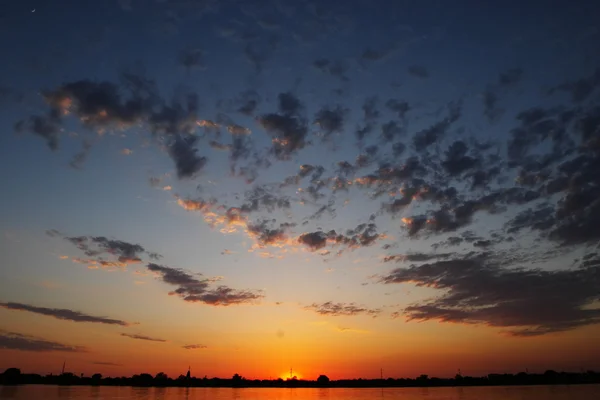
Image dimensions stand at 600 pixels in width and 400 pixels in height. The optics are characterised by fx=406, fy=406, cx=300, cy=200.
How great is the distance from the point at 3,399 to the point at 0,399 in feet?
1.59

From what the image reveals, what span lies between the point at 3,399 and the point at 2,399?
19 centimetres

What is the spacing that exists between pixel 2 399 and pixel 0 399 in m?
0.34

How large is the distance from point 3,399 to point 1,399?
0.35 meters

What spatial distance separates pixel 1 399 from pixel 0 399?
216 mm

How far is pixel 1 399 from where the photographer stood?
78.4m

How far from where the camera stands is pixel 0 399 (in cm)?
7825

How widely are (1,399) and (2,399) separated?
163mm

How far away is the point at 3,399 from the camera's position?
7850 centimetres

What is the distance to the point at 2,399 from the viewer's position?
3091 inches
